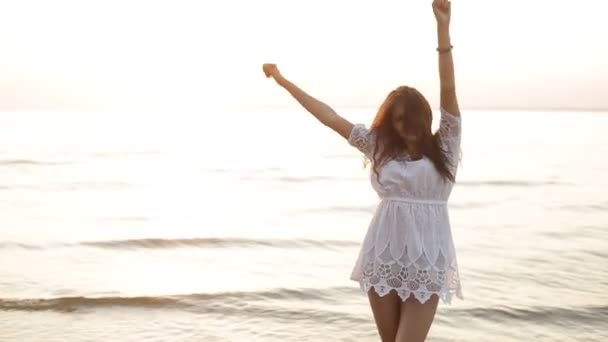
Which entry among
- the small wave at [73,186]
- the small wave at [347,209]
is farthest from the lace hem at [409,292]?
the small wave at [73,186]

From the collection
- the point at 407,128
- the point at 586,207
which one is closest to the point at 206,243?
the point at 407,128

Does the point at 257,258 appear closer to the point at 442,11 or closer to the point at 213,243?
the point at 213,243

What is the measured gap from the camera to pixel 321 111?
4336mm

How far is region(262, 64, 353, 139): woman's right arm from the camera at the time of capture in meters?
4.33

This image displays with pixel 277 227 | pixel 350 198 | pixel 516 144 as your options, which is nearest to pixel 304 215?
pixel 277 227

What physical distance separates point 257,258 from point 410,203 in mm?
10960

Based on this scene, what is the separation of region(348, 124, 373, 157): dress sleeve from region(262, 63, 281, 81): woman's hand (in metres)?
0.60

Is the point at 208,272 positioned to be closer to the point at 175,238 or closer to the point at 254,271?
the point at 254,271

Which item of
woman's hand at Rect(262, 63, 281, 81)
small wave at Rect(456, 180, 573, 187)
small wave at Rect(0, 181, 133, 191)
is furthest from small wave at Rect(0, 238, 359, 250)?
small wave at Rect(456, 180, 573, 187)

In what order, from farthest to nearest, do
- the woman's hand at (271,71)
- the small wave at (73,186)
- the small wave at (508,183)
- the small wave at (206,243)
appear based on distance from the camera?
the small wave at (508,183) < the small wave at (73,186) < the small wave at (206,243) < the woman's hand at (271,71)

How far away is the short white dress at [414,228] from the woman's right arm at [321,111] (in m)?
0.09

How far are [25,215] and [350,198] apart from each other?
11.5 meters

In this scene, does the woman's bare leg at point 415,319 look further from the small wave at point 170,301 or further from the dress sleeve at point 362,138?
the small wave at point 170,301

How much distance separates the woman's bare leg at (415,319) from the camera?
414 centimetres
